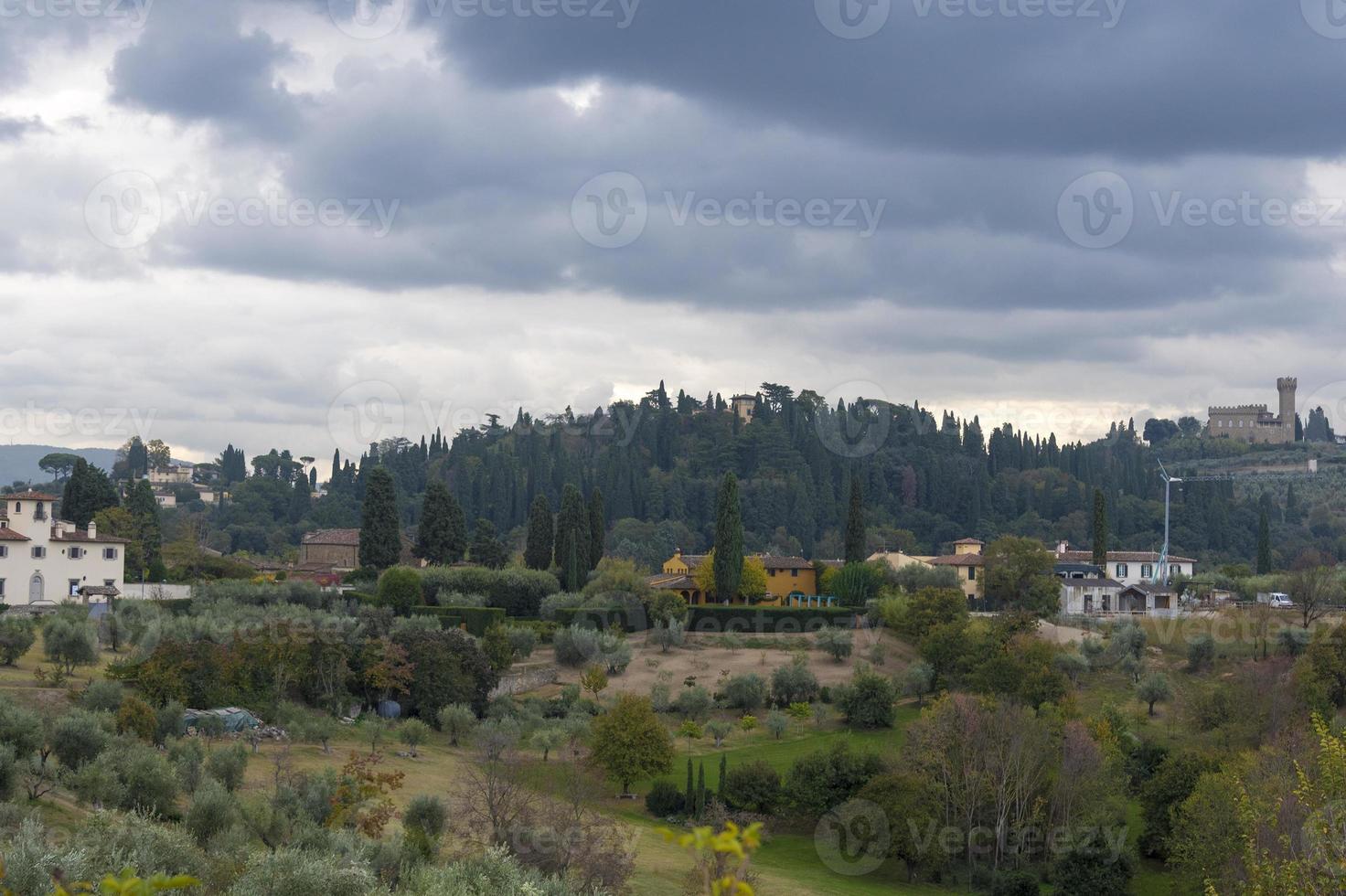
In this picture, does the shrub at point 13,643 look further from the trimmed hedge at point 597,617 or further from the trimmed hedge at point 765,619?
the trimmed hedge at point 765,619

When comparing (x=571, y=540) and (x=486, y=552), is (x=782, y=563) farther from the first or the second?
(x=486, y=552)

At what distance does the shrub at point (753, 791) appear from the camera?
113 ft

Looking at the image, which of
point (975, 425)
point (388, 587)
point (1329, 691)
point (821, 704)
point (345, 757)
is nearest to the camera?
point (345, 757)

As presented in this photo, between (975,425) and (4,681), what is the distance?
12665 cm

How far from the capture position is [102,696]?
98.2 feet

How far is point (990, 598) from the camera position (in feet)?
208

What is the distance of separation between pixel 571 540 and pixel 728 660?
14.3m

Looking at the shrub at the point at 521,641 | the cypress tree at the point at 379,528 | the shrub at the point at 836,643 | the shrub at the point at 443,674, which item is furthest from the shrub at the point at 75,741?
the cypress tree at the point at 379,528

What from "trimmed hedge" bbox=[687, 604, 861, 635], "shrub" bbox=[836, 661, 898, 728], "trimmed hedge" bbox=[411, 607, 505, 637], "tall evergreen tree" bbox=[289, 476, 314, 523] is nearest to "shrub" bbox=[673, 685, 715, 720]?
"shrub" bbox=[836, 661, 898, 728]

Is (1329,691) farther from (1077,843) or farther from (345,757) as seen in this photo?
(345,757)

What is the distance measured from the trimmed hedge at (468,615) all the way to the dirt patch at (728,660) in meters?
2.66

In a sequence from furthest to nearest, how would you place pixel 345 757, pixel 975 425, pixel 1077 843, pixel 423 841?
pixel 975 425 < pixel 345 757 < pixel 1077 843 < pixel 423 841

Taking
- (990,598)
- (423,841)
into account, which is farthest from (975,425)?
(423,841)

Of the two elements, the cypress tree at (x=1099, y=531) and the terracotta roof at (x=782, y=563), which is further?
the terracotta roof at (x=782, y=563)
